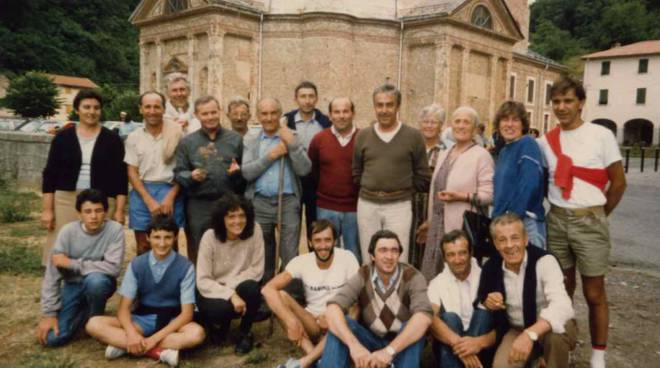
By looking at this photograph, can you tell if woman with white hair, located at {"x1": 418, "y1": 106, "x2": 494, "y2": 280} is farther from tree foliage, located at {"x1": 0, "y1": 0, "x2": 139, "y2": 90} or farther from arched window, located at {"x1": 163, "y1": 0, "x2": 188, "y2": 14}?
tree foliage, located at {"x1": 0, "y1": 0, "x2": 139, "y2": 90}

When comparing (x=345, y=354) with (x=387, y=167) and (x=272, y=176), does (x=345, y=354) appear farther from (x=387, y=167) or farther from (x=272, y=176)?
(x=272, y=176)

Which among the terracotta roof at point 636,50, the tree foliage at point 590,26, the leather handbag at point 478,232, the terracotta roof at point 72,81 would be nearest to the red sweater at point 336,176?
the leather handbag at point 478,232

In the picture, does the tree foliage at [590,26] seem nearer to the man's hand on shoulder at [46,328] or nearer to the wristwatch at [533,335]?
the wristwatch at [533,335]

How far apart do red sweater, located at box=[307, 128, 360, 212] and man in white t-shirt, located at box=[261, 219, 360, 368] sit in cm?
64

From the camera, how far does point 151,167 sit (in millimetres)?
4965

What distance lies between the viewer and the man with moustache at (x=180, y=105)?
5863 mm

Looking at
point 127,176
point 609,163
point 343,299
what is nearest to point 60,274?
point 127,176

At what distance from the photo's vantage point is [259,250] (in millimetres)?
4535

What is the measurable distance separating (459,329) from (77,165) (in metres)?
3.80

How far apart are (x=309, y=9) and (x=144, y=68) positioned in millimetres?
11460

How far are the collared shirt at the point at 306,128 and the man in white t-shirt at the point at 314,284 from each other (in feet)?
5.00

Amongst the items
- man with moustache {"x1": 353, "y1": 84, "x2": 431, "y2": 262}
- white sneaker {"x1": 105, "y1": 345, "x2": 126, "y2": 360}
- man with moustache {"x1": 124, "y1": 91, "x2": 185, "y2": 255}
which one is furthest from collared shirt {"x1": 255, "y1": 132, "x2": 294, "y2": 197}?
white sneaker {"x1": 105, "y1": 345, "x2": 126, "y2": 360}

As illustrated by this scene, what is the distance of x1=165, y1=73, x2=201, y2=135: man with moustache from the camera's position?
5.86 m

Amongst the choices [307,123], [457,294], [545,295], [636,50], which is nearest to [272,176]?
[307,123]
